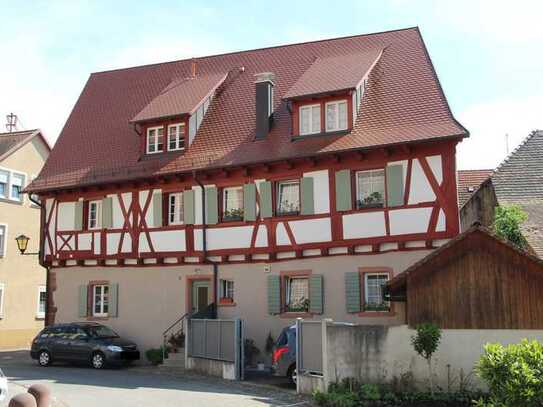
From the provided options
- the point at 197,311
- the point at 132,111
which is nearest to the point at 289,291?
the point at 197,311

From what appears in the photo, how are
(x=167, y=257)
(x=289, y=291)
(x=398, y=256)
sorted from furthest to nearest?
(x=167, y=257) → (x=289, y=291) → (x=398, y=256)

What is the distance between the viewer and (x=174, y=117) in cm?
2427

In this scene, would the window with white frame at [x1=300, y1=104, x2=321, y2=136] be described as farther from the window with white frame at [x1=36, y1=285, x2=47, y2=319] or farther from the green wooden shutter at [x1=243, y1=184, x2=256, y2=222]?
the window with white frame at [x1=36, y1=285, x2=47, y2=319]

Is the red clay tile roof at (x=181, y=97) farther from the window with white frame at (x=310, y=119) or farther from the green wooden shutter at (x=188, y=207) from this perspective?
the window with white frame at (x=310, y=119)

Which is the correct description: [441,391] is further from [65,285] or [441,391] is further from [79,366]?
[65,285]

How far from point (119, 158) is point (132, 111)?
2.89 meters

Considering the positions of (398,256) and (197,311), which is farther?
(197,311)

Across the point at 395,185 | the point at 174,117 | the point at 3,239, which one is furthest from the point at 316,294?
the point at 3,239

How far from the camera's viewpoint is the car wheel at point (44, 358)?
22.3 metres

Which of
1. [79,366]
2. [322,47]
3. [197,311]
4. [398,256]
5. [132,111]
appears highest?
[322,47]

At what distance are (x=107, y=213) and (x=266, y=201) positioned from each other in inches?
248

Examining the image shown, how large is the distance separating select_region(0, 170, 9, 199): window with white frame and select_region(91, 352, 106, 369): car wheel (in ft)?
46.5

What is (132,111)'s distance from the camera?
27562 mm

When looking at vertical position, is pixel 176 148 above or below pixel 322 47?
below
